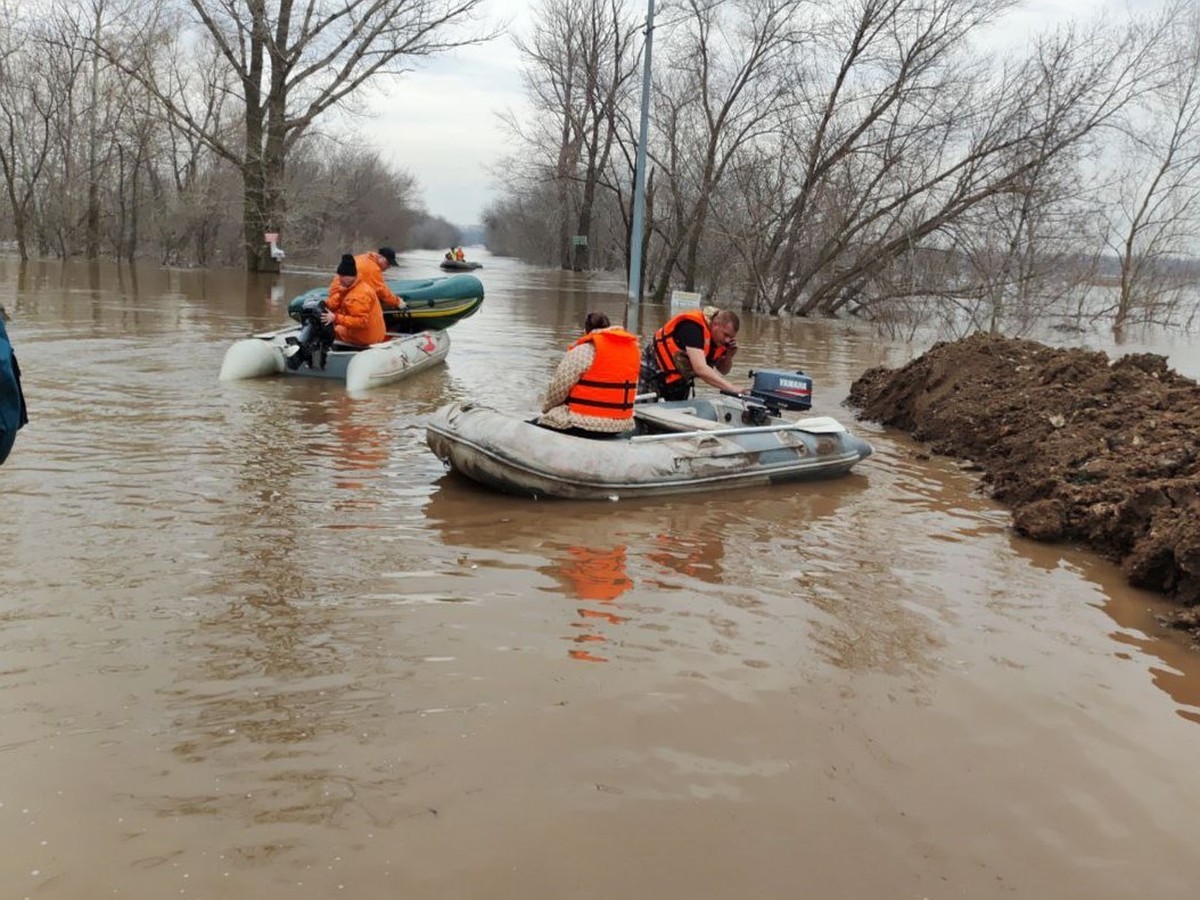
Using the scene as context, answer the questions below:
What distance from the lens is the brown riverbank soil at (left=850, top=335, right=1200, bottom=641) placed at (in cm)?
548

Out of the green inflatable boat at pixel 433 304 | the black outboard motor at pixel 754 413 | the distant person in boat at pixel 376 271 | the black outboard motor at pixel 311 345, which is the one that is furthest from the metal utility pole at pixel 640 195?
the black outboard motor at pixel 754 413

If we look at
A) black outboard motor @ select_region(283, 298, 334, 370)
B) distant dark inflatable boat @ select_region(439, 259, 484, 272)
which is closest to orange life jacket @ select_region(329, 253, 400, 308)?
black outboard motor @ select_region(283, 298, 334, 370)

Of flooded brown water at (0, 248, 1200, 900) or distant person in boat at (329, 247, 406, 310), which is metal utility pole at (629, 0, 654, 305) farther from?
flooded brown water at (0, 248, 1200, 900)

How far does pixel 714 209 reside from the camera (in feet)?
81.8

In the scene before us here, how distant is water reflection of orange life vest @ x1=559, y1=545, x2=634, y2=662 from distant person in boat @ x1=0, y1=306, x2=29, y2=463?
7.49ft

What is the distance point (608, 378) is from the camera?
6664 mm

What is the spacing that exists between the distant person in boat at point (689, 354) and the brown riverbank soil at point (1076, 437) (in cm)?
238

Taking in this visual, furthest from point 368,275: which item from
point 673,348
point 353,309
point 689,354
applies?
point 689,354

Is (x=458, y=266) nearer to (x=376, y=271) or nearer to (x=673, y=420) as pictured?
(x=376, y=271)

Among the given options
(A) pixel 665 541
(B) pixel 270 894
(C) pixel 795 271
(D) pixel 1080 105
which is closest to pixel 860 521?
(A) pixel 665 541

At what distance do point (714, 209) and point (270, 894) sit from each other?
78.5 ft

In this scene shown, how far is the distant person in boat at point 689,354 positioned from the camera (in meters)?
7.90

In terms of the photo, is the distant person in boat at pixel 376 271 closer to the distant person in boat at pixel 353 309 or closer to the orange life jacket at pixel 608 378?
the distant person in boat at pixel 353 309

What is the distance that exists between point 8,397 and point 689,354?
5821mm
